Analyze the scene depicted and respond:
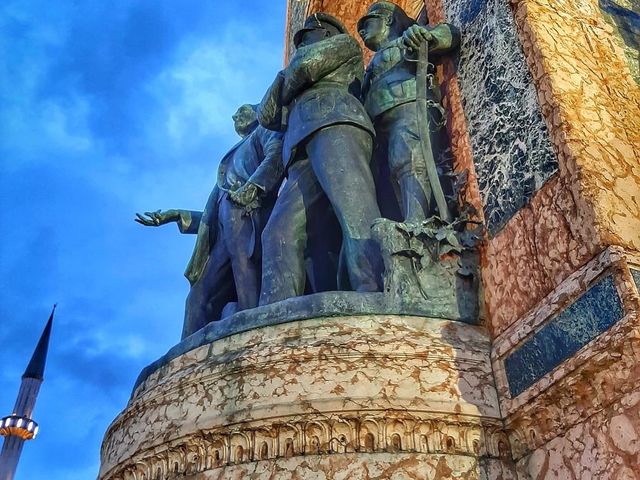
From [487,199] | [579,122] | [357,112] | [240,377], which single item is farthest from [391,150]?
[240,377]

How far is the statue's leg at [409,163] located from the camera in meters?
3.53

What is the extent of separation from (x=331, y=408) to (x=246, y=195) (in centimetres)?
185

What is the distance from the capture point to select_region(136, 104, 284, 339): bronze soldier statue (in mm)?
4051

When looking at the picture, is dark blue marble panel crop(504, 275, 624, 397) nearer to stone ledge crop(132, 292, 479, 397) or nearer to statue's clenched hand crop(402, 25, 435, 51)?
stone ledge crop(132, 292, 479, 397)

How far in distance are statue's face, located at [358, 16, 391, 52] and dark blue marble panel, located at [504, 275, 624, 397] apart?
2565 millimetres

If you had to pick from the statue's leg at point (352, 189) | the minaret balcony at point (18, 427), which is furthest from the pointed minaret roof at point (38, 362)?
the statue's leg at point (352, 189)

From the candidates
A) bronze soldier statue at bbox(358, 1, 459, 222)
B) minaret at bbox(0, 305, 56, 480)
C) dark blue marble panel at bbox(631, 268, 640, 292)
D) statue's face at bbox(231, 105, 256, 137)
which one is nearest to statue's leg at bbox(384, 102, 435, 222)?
bronze soldier statue at bbox(358, 1, 459, 222)

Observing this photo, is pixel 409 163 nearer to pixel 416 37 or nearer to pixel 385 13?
pixel 416 37

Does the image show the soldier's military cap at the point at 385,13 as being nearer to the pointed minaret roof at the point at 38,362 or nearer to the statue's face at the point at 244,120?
the statue's face at the point at 244,120

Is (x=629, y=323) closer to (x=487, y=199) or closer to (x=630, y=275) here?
(x=630, y=275)

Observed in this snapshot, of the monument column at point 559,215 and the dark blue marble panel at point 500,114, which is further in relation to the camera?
the dark blue marble panel at point 500,114

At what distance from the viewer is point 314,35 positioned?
14.6 feet

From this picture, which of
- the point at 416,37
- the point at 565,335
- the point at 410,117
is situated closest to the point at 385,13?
the point at 416,37

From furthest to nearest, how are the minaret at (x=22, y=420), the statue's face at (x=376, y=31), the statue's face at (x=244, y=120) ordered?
the minaret at (x=22, y=420), the statue's face at (x=244, y=120), the statue's face at (x=376, y=31)
